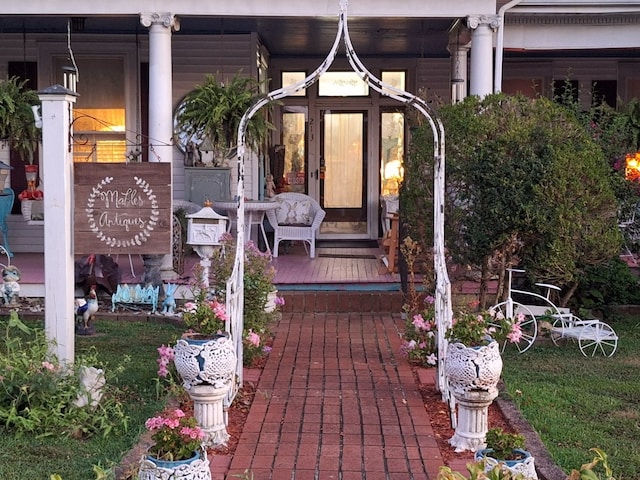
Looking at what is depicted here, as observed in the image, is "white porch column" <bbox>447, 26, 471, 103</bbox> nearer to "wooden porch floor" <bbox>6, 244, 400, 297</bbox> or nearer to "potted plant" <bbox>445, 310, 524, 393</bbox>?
"wooden porch floor" <bbox>6, 244, 400, 297</bbox>

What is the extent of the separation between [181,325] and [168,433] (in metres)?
4.43

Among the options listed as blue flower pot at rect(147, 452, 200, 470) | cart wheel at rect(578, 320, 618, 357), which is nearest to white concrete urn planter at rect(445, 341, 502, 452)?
blue flower pot at rect(147, 452, 200, 470)

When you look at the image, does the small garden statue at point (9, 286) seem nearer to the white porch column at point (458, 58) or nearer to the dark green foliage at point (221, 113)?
the dark green foliage at point (221, 113)

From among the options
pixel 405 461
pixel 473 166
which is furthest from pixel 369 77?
pixel 405 461

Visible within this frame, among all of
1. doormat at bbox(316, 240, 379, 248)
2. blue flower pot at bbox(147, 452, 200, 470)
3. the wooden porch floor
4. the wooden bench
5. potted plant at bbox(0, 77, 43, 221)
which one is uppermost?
potted plant at bbox(0, 77, 43, 221)

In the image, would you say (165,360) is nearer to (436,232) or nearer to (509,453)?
(436,232)

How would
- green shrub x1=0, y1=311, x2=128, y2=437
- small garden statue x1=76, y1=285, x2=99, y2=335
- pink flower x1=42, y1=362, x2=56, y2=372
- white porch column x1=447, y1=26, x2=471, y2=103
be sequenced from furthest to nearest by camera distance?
white porch column x1=447, y1=26, x2=471, y2=103 < small garden statue x1=76, y1=285, x2=99, y2=335 < pink flower x1=42, y1=362, x2=56, y2=372 < green shrub x1=0, y1=311, x2=128, y2=437

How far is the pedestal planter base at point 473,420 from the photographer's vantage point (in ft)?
15.4

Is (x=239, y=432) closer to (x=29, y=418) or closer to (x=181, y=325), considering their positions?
(x=29, y=418)

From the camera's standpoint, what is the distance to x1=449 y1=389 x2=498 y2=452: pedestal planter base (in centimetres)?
470

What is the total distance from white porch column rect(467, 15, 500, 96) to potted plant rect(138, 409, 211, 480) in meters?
6.15

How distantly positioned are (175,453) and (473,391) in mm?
1800

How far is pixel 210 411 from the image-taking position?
4.77 m

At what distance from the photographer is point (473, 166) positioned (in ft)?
23.0
